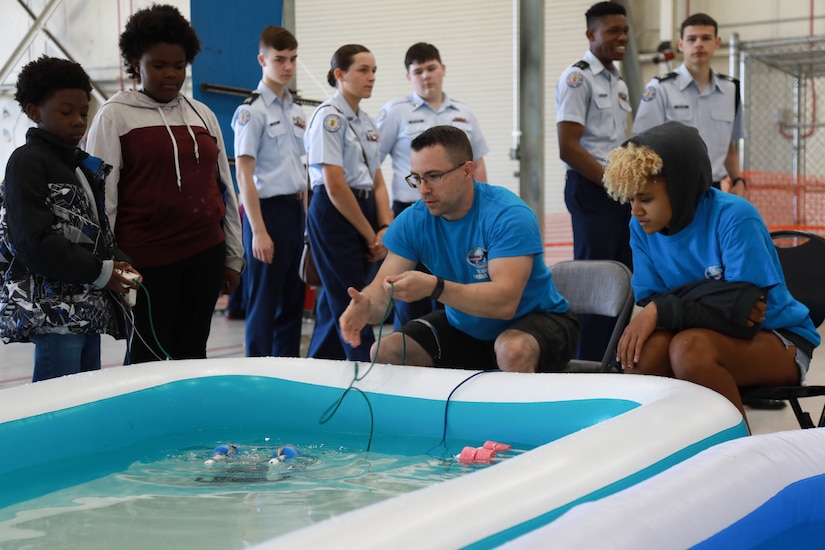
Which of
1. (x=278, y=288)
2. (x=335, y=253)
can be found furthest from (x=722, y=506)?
(x=278, y=288)

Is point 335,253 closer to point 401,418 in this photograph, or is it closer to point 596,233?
point 596,233

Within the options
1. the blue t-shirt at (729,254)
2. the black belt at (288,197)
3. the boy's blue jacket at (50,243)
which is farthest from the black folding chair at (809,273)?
the black belt at (288,197)

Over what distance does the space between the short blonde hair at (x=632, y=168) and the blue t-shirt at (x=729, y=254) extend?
19 centimetres

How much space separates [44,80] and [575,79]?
2.29m

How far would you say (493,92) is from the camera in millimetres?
10414

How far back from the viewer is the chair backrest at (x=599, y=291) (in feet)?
9.65

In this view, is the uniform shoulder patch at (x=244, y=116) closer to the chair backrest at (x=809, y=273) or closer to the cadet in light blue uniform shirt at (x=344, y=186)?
the cadet in light blue uniform shirt at (x=344, y=186)

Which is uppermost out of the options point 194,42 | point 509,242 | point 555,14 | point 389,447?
point 555,14

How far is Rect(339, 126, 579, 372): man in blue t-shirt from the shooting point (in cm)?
278

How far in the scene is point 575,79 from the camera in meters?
4.23

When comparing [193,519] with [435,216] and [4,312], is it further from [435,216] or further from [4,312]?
[435,216]

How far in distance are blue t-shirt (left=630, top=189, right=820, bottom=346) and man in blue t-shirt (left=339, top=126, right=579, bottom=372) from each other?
1.19ft

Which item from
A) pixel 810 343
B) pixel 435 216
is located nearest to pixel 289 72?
pixel 435 216

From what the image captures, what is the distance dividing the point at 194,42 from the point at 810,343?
209 cm
